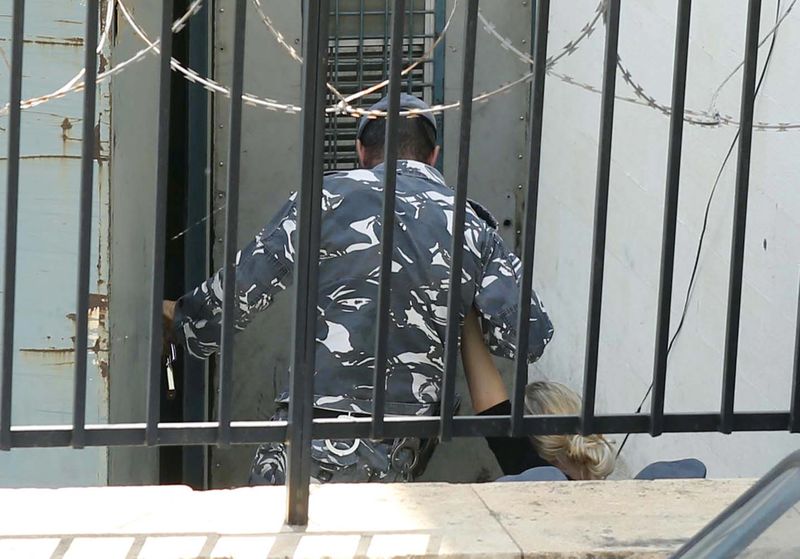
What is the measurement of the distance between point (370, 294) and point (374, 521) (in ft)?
4.06

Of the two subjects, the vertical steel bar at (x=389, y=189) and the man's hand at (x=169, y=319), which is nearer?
the vertical steel bar at (x=389, y=189)

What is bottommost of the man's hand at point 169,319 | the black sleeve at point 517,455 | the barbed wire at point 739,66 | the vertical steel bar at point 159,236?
the black sleeve at point 517,455

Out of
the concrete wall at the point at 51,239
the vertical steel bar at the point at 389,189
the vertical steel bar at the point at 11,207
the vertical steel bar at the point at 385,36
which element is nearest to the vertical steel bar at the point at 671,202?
the vertical steel bar at the point at 389,189

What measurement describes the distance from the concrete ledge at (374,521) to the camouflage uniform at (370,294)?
3.09ft

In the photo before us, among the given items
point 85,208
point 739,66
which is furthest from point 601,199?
point 739,66

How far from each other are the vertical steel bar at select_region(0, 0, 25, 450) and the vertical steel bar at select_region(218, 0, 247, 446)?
16.1 inches

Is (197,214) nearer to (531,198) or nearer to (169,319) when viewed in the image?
(169,319)

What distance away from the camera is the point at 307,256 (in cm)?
244

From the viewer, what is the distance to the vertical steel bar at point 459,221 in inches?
94.4

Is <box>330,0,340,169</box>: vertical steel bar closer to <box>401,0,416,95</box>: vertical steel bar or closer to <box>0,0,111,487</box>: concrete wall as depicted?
<box>401,0,416,95</box>: vertical steel bar

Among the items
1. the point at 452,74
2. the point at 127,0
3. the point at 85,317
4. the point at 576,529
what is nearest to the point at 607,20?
the point at 576,529

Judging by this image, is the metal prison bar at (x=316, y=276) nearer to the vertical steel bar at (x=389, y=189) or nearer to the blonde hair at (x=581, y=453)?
the vertical steel bar at (x=389, y=189)

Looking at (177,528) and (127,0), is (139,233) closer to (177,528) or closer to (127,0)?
(127,0)

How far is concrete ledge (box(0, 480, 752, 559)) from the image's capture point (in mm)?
2416
